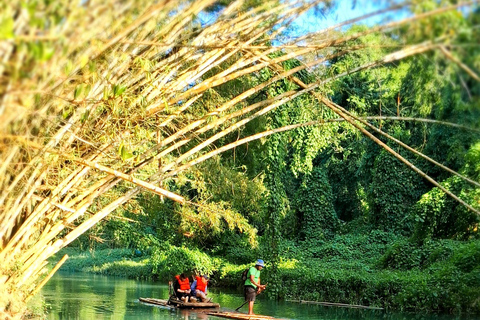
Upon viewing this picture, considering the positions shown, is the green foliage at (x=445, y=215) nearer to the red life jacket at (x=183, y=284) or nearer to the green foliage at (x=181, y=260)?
the green foliage at (x=181, y=260)

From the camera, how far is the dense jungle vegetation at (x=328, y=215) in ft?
43.9

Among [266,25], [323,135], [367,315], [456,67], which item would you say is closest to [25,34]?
[456,67]

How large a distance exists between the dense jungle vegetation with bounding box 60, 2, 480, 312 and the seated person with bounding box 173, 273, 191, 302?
4.27 feet

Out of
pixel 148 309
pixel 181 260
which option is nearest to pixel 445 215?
pixel 181 260

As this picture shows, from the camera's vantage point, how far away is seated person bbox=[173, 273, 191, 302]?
13779 millimetres

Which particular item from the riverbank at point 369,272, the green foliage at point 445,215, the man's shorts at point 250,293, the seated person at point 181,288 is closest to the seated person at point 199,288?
the seated person at point 181,288

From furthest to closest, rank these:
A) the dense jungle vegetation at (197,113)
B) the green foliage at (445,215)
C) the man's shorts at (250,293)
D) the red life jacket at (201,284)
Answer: the green foliage at (445,215)
the red life jacket at (201,284)
the man's shorts at (250,293)
the dense jungle vegetation at (197,113)

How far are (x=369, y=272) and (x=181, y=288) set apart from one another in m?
5.74

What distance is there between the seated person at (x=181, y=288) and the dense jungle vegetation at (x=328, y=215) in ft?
4.27

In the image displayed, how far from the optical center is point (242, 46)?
5.69 m

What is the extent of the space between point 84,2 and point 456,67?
1808 mm

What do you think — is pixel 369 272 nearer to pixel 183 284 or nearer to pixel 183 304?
pixel 183 284

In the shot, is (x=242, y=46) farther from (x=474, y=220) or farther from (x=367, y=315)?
(x=474, y=220)

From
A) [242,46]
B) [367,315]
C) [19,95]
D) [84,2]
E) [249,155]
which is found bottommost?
[367,315]
